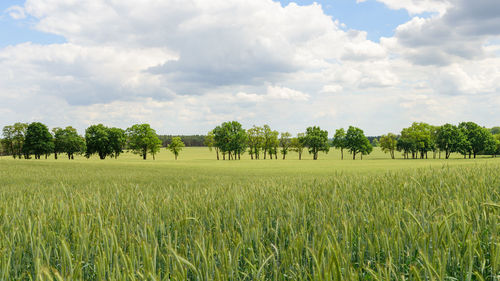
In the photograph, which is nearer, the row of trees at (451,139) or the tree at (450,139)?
the tree at (450,139)

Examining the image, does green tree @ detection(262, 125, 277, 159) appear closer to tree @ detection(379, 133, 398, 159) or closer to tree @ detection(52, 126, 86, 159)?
tree @ detection(379, 133, 398, 159)

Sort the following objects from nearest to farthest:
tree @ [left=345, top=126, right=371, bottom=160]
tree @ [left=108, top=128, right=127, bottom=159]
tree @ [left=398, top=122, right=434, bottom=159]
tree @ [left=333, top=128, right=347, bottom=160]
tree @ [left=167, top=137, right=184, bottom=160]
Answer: tree @ [left=108, top=128, right=127, bottom=159], tree @ [left=398, top=122, right=434, bottom=159], tree @ [left=345, top=126, right=371, bottom=160], tree @ [left=333, top=128, right=347, bottom=160], tree @ [left=167, top=137, right=184, bottom=160]

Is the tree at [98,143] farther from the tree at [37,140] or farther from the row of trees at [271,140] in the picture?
the row of trees at [271,140]

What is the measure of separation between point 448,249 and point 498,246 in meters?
0.25

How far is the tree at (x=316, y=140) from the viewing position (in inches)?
4561

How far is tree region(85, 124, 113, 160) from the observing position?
99375 mm

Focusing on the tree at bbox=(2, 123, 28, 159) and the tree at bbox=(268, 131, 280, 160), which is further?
the tree at bbox=(268, 131, 280, 160)

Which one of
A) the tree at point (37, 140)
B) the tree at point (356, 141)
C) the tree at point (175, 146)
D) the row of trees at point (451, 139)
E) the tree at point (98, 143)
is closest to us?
the tree at point (37, 140)

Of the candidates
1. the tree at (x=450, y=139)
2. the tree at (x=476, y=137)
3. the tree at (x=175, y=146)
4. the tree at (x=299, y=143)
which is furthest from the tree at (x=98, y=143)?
the tree at (x=476, y=137)

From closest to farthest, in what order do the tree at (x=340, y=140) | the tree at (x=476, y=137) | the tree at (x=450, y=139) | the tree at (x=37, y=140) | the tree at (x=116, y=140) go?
the tree at (x=37, y=140) → the tree at (x=450, y=139) → the tree at (x=476, y=137) → the tree at (x=116, y=140) → the tree at (x=340, y=140)

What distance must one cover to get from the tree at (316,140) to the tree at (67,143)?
82.3 metres

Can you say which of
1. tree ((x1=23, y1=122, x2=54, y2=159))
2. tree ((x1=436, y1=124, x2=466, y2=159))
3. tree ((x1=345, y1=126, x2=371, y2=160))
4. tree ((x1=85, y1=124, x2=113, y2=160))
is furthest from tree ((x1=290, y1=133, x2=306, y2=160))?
tree ((x1=23, y1=122, x2=54, y2=159))

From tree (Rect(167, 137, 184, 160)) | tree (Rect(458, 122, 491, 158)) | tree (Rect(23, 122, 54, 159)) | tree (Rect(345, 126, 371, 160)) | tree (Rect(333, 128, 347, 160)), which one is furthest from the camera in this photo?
tree (Rect(167, 137, 184, 160))

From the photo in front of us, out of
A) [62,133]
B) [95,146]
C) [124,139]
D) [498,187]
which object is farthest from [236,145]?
[498,187]
